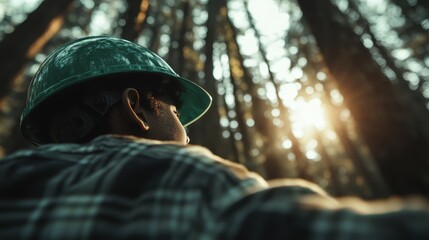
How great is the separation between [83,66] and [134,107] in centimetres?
45

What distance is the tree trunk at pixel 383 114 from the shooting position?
1755 millimetres

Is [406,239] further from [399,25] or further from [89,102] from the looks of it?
[399,25]

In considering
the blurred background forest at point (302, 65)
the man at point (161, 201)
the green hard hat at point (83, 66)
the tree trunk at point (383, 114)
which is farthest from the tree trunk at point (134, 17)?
the man at point (161, 201)

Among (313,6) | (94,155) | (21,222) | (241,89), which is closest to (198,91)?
(313,6)

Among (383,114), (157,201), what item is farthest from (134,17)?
(157,201)

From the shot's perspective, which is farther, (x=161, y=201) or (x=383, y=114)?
(x=383, y=114)

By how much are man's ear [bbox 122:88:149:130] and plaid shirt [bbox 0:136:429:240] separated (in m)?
0.43

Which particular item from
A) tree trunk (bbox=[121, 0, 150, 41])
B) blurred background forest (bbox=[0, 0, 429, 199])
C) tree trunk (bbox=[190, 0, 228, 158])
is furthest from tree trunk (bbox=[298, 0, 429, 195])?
tree trunk (bbox=[190, 0, 228, 158])

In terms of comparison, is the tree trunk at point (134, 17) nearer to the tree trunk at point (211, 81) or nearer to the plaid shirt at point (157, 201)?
the tree trunk at point (211, 81)

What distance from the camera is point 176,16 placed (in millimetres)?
8828

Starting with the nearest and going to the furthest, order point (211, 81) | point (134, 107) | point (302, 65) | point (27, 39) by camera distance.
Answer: point (134, 107), point (27, 39), point (211, 81), point (302, 65)

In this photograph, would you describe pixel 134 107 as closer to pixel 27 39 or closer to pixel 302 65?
pixel 27 39

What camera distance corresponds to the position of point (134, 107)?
149 cm

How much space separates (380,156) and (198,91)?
1217 mm
